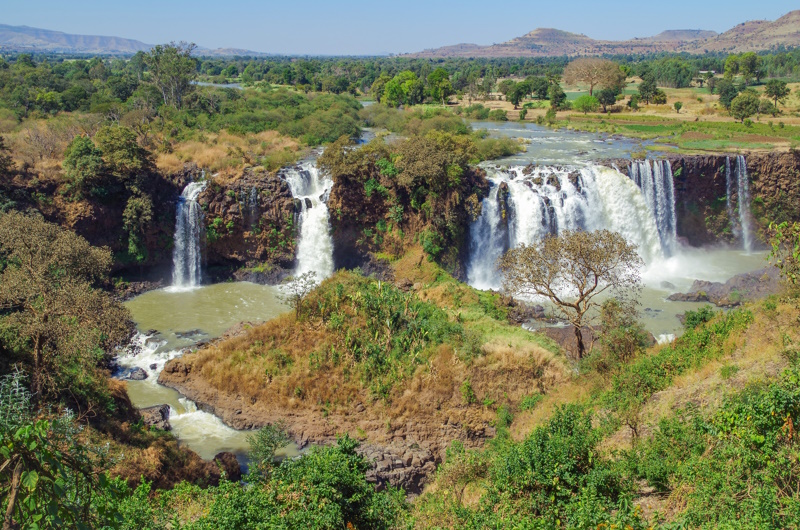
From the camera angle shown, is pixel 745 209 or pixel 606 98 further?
pixel 606 98

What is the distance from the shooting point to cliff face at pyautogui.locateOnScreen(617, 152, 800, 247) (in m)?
32.6

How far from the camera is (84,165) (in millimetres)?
26094

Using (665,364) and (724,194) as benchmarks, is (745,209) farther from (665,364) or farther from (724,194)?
(665,364)

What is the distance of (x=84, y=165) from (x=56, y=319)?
1515 cm

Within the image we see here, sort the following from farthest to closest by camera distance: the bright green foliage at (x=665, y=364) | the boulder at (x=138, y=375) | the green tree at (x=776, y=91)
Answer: the green tree at (x=776, y=91) < the boulder at (x=138, y=375) < the bright green foliage at (x=665, y=364)

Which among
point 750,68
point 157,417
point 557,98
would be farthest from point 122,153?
point 750,68

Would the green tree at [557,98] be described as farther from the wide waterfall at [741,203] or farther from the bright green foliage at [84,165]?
the bright green foliage at [84,165]

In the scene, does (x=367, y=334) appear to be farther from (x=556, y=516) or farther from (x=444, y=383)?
(x=556, y=516)

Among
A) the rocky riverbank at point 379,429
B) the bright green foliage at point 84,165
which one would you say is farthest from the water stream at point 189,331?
the bright green foliage at point 84,165

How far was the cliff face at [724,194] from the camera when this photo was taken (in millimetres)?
32562

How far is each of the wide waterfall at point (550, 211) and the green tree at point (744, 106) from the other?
24269mm

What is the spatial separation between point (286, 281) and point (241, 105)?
23.3 m

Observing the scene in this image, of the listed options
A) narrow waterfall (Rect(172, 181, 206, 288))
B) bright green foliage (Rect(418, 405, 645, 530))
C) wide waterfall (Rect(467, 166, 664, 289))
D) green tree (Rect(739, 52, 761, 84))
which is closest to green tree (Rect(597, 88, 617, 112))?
wide waterfall (Rect(467, 166, 664, 289))

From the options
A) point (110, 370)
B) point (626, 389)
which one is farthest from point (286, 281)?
point (626, 389)
